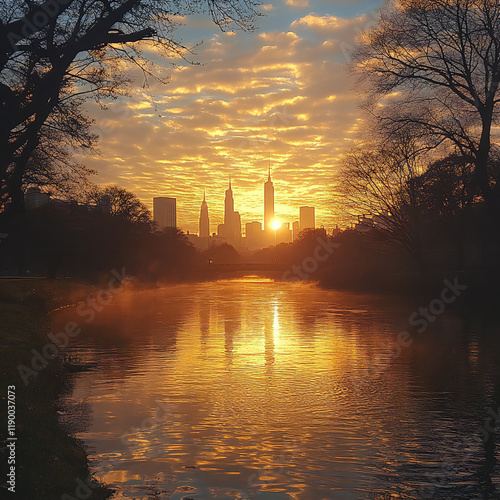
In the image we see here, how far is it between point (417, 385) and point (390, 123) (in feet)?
64.6

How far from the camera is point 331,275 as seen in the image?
83125mm

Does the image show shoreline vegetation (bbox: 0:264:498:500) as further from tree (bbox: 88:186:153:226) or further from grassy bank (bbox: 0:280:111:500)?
tree (bbox: 88:186:153:226)

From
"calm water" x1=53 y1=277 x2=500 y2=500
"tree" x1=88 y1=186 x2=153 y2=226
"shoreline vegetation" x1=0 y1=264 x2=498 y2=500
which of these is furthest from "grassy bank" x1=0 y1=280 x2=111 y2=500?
"tree" x1=88 y1=186 x2=153 y2=226

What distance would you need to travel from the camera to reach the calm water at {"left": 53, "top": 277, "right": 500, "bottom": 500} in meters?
9.16

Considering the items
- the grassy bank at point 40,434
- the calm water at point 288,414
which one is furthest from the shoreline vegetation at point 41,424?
→ the calm water at point 288,414

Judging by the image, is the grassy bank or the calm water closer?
the grassy bank

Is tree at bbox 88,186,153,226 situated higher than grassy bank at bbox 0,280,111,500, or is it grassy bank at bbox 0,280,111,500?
tree at bbox 88,186,153,226

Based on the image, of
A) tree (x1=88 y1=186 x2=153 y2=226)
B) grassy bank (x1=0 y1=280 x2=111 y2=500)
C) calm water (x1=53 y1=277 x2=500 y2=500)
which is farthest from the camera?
tree (x1=88 y1=186 x2=153 y2=226)

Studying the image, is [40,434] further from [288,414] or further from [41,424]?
[288,414]

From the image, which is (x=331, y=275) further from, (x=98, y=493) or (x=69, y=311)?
(x=98, y=493)

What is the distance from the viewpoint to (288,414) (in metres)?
13.4

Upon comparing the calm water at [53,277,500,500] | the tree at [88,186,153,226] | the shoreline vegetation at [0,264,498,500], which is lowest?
the calm water at [53,277,500,500]

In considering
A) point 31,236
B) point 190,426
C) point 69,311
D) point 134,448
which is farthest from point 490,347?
point 31,236

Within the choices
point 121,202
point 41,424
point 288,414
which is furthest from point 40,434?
point 121,202
